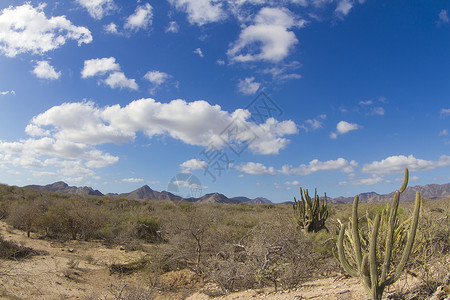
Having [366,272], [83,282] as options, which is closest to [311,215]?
[366,272]

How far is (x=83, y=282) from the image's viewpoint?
8.10m

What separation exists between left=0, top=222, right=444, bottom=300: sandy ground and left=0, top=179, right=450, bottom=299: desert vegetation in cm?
15

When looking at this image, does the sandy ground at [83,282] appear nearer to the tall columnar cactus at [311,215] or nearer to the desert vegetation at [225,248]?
the desert vegetation at [225,248]

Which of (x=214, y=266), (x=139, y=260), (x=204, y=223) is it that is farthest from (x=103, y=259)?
(x=214, y=266)

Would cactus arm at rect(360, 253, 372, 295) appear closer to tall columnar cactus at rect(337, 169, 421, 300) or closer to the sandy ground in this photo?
tall columnar cactus at rect(337, 169, 421, 300)

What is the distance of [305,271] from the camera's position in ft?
20.3

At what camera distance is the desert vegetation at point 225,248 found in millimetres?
4590

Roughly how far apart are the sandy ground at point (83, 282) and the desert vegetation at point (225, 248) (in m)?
0.15

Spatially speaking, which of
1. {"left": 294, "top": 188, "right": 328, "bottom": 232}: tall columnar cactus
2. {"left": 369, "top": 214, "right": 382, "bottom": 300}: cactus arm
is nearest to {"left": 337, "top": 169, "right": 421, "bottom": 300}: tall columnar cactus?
{"left": 369, "top": 214, "right": 382, "bottom": 300}: cactus arm

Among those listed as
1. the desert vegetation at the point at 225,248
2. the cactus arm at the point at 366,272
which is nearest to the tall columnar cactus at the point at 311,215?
the desert vegetation at the point at 225,248

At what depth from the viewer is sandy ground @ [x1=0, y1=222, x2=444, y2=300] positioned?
16.3ft

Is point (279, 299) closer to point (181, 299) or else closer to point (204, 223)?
point (181, 299)

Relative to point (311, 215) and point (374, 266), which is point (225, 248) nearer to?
point (311, 215)

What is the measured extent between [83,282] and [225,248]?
424 cm
